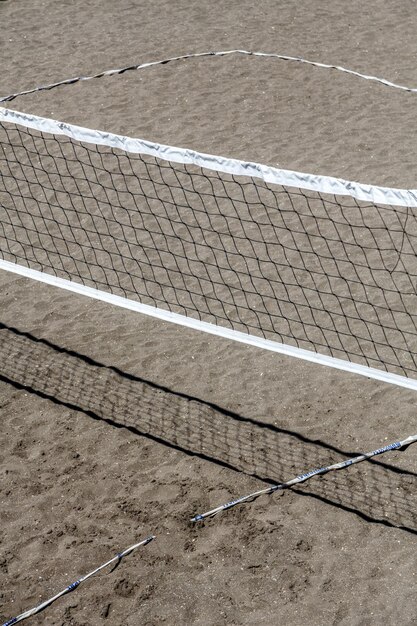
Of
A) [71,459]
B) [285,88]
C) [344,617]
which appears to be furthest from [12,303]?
[285,88]

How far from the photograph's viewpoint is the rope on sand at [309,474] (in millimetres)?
5973

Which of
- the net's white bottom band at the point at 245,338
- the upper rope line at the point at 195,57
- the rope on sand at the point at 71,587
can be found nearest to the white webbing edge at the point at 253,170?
the net's white bottom band at the point at 245,338

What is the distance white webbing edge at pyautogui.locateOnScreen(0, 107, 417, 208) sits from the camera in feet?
20.6

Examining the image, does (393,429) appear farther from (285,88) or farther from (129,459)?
(285,88)

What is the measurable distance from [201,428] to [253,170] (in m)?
1.97

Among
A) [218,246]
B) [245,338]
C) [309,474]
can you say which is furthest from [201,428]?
[218,246]

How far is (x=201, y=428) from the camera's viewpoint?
22.1 feet

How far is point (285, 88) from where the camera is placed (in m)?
12.0

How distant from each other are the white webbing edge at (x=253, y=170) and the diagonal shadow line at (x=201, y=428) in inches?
70.6

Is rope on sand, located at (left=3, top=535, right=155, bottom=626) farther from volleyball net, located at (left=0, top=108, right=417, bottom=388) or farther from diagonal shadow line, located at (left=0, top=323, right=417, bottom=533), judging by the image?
volleyball net, located at (left=0, top=108, right=417, bottom=388)

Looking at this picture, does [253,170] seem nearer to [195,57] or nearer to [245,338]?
[245,338]

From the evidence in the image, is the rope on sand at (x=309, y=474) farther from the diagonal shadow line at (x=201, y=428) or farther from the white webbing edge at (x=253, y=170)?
the white webbing edge at (x=253, y=170)

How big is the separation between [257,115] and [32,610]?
25.1 feet

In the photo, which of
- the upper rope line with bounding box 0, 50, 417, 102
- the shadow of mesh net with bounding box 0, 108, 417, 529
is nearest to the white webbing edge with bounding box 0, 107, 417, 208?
the shadow of mesh net with bounding box 0, 108, 417, 529
